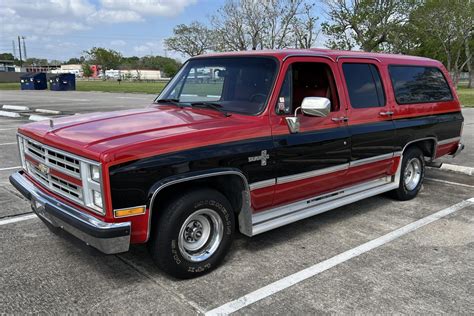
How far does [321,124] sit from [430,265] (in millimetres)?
1684

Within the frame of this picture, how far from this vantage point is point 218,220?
3738 millimetres

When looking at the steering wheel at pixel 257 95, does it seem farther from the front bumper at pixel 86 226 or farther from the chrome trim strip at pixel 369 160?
the front bumper at pixel 86 226

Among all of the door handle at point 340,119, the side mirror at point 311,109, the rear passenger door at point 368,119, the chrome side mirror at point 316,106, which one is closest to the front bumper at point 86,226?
the side mirror at point 311,109

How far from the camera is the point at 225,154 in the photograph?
3.62m

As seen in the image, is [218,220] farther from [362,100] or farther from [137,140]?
[362,100]

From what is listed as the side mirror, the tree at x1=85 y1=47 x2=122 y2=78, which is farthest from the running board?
the tree at x1=85 y1=47 x2=122 y2=78

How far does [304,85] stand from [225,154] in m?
1.53

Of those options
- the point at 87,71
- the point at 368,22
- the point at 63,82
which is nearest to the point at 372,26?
the point at 368,22

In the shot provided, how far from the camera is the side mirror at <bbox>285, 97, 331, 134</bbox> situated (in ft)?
13.0

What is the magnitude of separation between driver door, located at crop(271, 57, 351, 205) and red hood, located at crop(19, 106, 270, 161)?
0.41m

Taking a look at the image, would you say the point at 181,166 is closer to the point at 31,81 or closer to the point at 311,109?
the point at 311,109

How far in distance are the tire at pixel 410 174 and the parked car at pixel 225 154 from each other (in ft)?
0.14

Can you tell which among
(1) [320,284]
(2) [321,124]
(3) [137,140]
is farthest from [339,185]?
(3) [137,140]

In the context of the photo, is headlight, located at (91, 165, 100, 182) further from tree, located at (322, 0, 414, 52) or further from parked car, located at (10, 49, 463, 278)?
tree, located at (322, 0, 414, 52)
